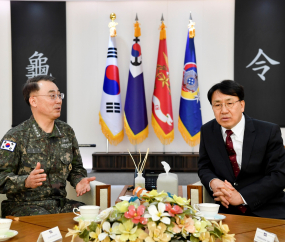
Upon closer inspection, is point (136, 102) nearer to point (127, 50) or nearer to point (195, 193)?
point (127, 50)

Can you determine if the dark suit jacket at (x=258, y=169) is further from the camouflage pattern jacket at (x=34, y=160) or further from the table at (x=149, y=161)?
the table at (x=149, y=161)

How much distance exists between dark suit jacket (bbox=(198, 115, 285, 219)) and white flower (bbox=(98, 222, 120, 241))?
1.24 m

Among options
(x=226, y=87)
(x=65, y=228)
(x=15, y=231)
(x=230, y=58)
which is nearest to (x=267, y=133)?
(x=226, y=87)

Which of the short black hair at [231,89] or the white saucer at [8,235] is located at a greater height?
the short black hair at [231,89]

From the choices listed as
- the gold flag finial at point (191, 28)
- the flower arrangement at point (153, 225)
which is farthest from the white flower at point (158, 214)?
the gold flag finial at point (191, 28)

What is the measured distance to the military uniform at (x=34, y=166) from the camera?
2006mm

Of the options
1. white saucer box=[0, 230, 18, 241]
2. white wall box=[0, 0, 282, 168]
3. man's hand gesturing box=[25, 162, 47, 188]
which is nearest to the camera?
white saucer box=[0, 230, 18, 241]

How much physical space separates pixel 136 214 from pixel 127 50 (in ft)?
12.6

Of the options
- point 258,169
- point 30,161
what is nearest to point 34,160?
point 30,161

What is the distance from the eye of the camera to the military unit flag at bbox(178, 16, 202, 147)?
13.8 feet

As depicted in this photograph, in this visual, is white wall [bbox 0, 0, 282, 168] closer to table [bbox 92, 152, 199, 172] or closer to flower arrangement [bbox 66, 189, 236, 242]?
table [bbox 92, 152, 199, 172]

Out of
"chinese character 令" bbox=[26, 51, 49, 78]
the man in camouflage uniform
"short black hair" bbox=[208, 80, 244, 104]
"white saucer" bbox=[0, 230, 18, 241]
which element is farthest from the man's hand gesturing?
"chinese character 令" bbox=[26, 51, 49, 78]

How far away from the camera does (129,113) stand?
13.8 feet

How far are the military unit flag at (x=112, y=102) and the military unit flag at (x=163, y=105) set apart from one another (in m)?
0.46
